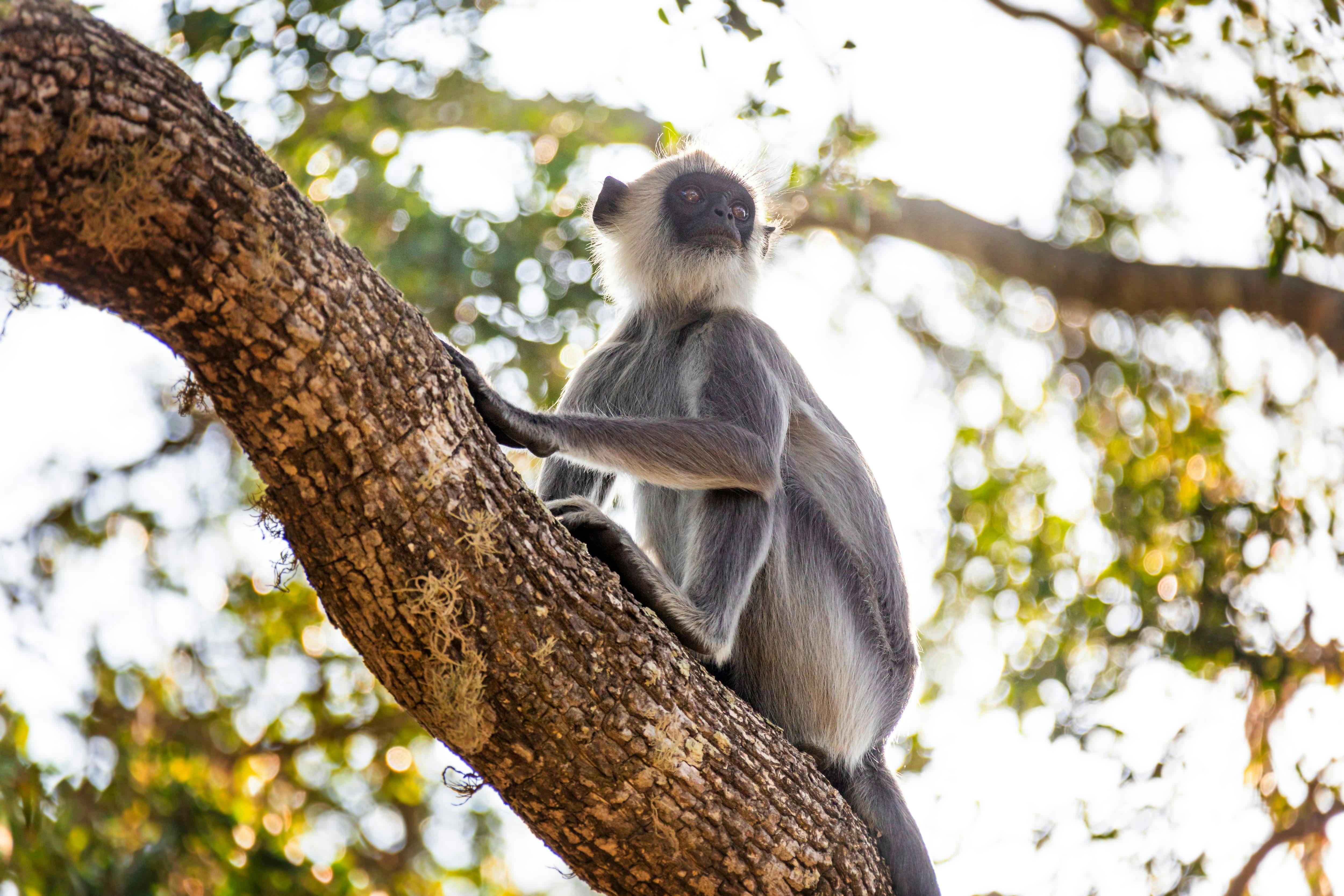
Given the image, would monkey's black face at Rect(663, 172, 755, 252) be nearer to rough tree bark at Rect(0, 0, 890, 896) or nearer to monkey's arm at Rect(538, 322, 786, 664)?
monkey's arm at Rect(538, 322, 786, 664)

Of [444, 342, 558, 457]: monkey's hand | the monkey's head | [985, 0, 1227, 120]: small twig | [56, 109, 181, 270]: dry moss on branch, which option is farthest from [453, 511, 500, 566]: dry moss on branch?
[985, 0, 1227, 120]: small twig

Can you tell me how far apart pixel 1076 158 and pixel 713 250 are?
592 centimetres

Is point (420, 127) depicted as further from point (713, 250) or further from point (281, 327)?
point (281, 327)

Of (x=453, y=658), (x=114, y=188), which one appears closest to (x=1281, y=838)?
(x=453, y=658)

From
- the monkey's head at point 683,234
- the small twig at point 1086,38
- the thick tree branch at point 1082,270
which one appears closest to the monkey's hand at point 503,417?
the monkey's head at point 683,234

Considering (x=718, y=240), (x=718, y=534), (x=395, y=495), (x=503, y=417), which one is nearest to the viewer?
(x=395, y=495)

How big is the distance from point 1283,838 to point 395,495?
5736 millimetres

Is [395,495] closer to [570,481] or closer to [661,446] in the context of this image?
[661,446]

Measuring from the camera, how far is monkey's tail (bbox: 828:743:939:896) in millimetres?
3738

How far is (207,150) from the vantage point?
91.6 inches

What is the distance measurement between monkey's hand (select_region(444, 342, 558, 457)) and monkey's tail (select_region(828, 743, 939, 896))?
4.99 feet

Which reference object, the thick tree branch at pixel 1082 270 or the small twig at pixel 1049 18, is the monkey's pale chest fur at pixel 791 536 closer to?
the thick tree branch at pixel 1082 270

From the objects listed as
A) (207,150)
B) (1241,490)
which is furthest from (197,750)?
(1241,490)

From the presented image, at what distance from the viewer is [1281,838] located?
6348 millimetres
